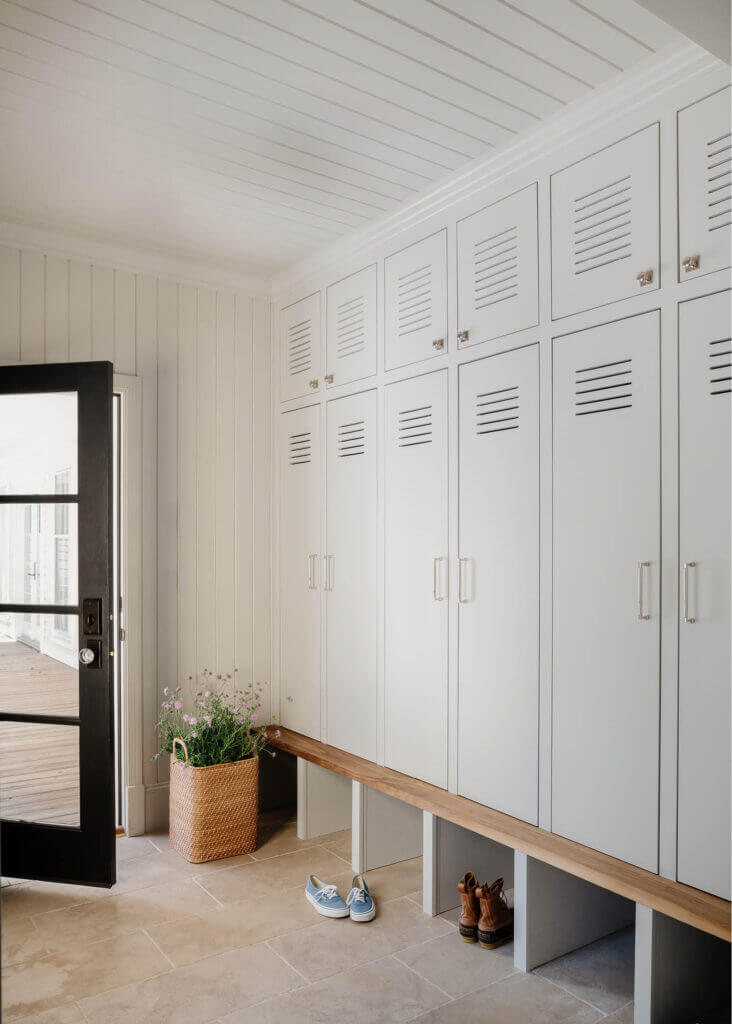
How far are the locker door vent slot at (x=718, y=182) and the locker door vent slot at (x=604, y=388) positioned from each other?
430 mm

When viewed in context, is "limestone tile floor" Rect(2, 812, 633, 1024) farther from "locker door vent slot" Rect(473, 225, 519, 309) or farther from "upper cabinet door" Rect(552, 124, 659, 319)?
"locker door vent slot" Rect(473, 225, 519, 309)

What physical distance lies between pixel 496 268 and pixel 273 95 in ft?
3.02

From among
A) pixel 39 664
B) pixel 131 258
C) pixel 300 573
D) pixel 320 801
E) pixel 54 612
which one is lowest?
pixel 320 801

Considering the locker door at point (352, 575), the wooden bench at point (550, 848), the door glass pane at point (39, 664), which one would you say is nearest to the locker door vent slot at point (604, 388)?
the locker door at point (352, 575)

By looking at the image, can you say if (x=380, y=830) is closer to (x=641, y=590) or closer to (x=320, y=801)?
(x=320, y=801)

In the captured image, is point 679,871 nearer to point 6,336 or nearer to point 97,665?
point 97,665

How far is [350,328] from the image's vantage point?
345cm

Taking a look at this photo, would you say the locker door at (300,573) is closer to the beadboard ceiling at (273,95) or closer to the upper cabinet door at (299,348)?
the upper cabinet door at (299,348)

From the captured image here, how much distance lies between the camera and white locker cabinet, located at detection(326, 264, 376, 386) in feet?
10.9

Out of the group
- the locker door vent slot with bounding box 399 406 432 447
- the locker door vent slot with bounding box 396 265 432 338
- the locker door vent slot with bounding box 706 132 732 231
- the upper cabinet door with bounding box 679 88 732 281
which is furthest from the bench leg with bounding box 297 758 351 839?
the locker door vent slot with bounding box 706 132 732 231

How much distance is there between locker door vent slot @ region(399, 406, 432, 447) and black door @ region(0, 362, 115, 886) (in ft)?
3.81

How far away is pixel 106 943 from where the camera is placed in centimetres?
263

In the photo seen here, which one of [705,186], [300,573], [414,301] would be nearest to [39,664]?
[300,573]

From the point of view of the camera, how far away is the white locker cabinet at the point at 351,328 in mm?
3334
